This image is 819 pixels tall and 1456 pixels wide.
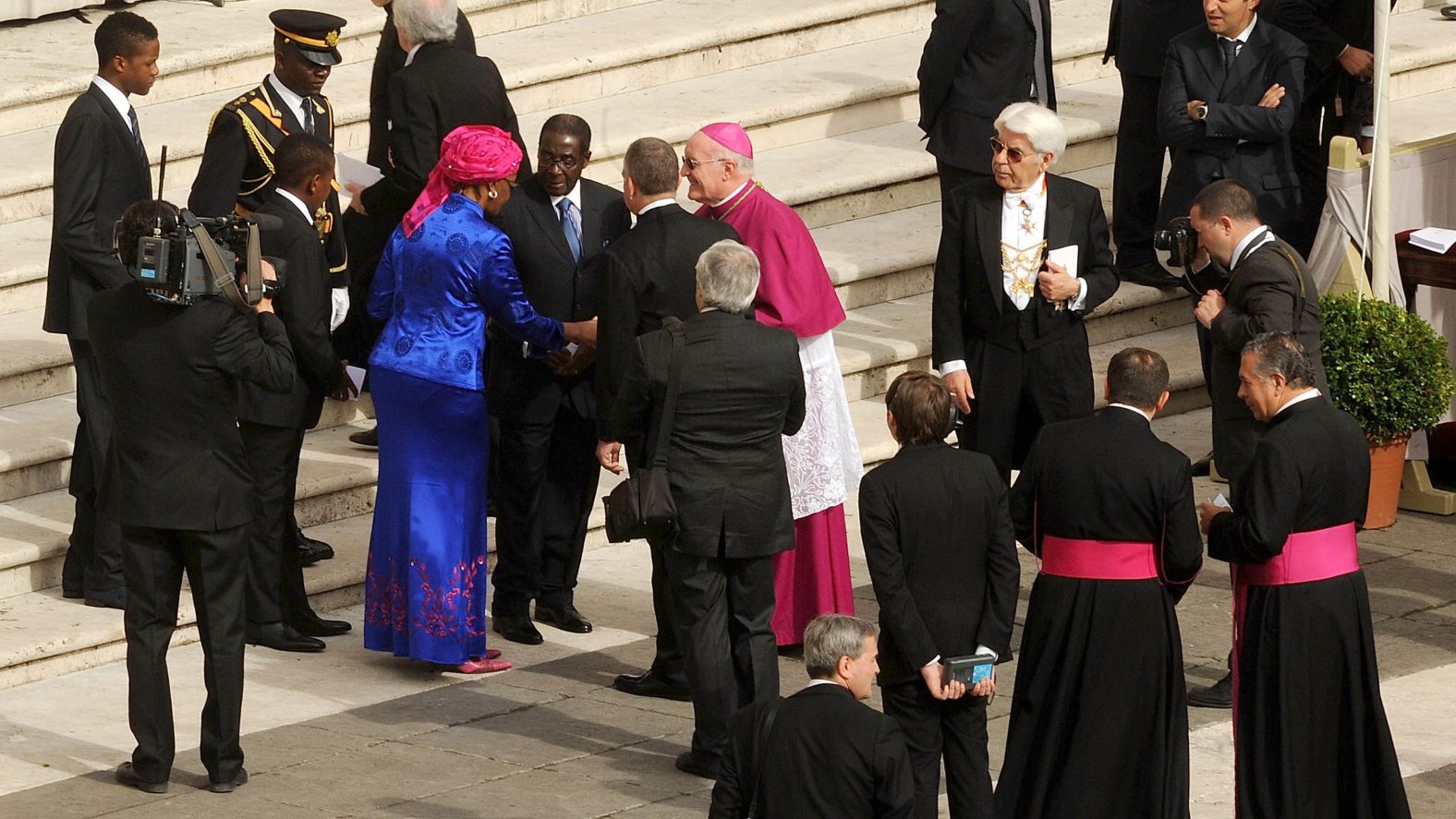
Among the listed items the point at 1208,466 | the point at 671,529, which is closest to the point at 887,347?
the point at 1208,466

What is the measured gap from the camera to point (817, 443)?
883 cm

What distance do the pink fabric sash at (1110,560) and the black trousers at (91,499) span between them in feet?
12.2

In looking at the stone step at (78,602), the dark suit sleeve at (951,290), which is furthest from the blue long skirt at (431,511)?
the dark suit sleeve at (951,290)

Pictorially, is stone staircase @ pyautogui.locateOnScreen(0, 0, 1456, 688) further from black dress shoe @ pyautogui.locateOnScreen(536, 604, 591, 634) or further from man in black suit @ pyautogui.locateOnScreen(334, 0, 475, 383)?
black dress shoe @ pyautogui.locateOnScreen(536, 604, 591, 634)

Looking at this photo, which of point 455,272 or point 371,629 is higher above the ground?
point 455,272

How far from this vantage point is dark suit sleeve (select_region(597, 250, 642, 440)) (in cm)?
807

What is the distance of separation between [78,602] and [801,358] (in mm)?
2796

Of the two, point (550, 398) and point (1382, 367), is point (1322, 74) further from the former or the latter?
point (550, 398)

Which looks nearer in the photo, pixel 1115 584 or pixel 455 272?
pixel 1115 584

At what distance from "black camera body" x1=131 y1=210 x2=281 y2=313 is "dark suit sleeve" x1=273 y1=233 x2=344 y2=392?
0.95m

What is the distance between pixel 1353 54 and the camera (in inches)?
474

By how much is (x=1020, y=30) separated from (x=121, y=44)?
4.35 metres

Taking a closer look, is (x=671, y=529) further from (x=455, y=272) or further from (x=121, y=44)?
(x=121, y=44)

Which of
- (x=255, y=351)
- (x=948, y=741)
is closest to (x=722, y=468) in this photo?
(x=948, y=741)
